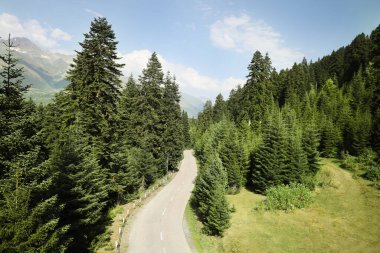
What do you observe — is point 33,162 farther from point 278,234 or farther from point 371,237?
point 371,237

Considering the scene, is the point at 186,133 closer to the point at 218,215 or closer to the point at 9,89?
the point at 218,215

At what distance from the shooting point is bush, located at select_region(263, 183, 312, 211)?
32.9m

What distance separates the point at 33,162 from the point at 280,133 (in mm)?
32984

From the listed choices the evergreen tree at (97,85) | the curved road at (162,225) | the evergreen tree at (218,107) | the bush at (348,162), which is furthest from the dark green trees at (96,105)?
the evergreen tree at (218,107)

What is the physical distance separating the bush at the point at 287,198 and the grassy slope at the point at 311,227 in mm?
966

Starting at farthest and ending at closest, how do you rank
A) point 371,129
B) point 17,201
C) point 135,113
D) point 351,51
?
point 351,51 < point 371,129 < point 135,113 < point 17,201

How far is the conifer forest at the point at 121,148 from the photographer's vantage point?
41.7 feet

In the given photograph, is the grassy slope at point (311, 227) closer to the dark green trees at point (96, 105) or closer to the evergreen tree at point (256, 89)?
the dark green trees at point (96, 105)

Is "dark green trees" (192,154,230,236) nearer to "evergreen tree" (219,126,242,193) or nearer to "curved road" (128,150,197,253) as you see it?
"curved road" (128,150,197,253)

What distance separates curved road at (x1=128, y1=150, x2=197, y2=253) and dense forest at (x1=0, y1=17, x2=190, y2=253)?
11.4 ft

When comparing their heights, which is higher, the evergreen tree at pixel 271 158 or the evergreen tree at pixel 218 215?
the evergreen tree at pixel 271 158

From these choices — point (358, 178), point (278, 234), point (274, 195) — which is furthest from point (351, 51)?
point (278, 234)

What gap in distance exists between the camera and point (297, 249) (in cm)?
2406

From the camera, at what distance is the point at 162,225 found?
1088 inches
